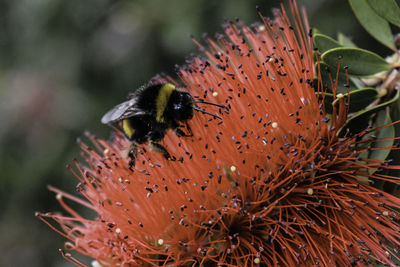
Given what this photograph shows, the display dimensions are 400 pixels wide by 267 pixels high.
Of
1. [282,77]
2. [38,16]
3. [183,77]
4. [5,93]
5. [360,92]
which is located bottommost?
[360,92]

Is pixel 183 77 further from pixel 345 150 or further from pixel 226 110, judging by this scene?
pixel 345 150

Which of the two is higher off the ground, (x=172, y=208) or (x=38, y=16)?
(x=38, y=16)

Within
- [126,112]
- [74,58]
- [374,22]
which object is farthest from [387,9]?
[74,58]

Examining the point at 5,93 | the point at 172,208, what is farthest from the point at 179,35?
the point at 5,93

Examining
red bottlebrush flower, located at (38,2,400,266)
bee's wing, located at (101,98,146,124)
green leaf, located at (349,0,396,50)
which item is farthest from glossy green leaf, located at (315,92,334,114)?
bee's wing, located at (101,98,146,124)

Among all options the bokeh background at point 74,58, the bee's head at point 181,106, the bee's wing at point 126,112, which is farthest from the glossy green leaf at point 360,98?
the bokeh background at point 74,58

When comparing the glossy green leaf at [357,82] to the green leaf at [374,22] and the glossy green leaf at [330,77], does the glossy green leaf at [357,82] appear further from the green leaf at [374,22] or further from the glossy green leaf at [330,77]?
the green leaf at [374,22]
